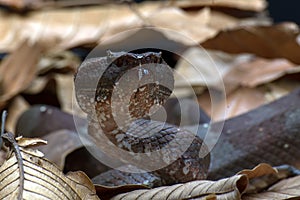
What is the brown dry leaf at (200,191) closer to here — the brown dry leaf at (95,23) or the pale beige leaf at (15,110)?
the pale beige leaf at (15,110)

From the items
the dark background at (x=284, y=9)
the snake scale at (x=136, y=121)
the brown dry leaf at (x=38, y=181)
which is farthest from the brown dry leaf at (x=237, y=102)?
the dark background at (x=284, y=9)

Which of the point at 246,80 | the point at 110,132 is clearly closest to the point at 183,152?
the point at 110,132

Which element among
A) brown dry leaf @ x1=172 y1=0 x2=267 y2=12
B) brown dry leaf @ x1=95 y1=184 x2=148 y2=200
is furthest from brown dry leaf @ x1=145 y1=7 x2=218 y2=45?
brown dry leaf @ x1=95 y1=184 x2=148 y2=200

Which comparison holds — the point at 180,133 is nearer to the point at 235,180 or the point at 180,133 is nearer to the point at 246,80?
the point at 235,180

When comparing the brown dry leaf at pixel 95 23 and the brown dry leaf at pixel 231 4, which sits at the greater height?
the brown dry leaf at pixel 231 4

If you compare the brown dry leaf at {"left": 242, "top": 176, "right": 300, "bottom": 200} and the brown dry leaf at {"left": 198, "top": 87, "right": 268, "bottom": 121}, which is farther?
the brown dry leaf at {"left": 198, "top": 87, "right": 268, "bottom": 121}

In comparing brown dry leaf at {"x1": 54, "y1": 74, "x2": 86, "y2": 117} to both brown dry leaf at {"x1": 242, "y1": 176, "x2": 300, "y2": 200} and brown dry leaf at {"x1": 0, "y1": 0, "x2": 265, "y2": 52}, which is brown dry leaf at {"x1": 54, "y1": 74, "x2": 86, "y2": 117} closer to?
brown dry leaf at {"x1": 0, "y1": 0, "x2": 265, "y2": 52}
